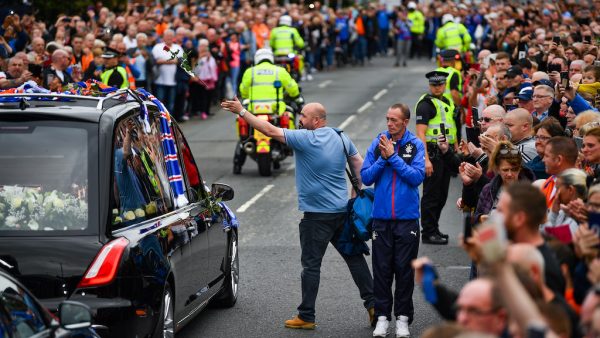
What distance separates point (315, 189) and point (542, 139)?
72.7 inches

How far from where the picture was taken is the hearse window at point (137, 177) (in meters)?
8.38

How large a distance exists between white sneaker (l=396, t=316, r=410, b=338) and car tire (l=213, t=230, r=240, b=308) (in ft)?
5.62

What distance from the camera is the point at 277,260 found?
13328 millimetres

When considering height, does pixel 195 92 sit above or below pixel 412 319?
below

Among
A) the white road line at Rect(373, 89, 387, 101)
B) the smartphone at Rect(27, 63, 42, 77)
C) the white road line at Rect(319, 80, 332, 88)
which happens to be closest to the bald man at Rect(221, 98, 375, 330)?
the smartphone at Rect(27, 63, 42, 77)

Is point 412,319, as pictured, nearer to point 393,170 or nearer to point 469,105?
point 393,170

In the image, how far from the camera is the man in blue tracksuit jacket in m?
9.97

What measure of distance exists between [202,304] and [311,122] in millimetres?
1695

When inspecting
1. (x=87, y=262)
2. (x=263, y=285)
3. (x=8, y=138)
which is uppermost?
(x=8, y=138)

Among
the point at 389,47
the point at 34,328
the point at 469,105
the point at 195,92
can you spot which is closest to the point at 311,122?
the point at 34,328

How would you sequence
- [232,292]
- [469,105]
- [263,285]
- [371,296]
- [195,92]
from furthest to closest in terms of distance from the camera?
[195,92]
[469,105]
[263,285]
[232,292]
[371,296]

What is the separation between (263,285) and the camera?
12.1m

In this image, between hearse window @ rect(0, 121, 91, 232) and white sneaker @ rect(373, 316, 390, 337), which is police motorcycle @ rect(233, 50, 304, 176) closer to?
white sneaker @ rect(373, 316, 390, 337)

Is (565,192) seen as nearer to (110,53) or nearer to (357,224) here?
(357,224)
